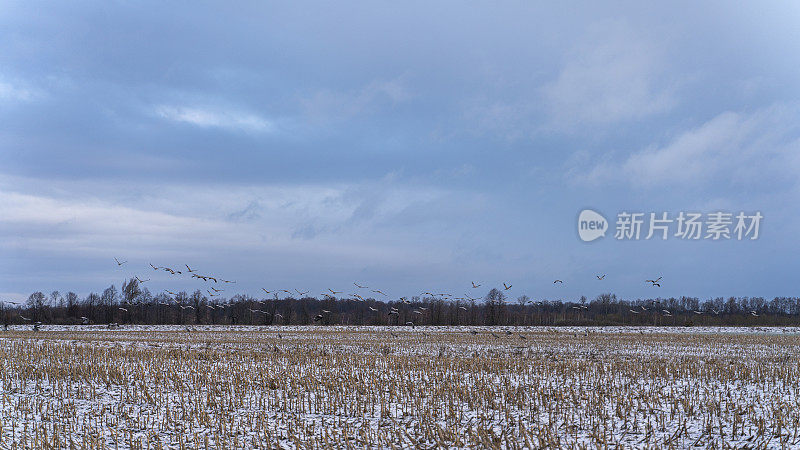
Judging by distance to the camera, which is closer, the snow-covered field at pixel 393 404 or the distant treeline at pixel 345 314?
the snow-covered field at pixel 393 404

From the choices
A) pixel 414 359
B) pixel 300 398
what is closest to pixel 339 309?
pixel 414 359

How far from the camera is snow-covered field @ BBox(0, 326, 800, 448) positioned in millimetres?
11641

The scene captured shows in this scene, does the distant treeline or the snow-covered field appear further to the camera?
the distant treeline

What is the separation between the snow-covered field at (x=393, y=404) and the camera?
11.6m

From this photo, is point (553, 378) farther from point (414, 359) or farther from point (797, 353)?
point (797, 353)

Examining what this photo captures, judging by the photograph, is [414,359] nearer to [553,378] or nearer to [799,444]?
[553,378]

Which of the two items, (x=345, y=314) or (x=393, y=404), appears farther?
(x=345, y=314)

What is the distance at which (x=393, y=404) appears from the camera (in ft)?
48.8

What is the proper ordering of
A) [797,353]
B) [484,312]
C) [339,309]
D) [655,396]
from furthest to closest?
1. [339,309]
2. [484,312]
3. [797,353]
4. [655,396]

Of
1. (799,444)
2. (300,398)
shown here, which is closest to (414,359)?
(300,398)

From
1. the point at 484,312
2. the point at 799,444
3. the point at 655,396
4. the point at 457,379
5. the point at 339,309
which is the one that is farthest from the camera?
the point at 339,309

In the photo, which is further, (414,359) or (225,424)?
(414,359)

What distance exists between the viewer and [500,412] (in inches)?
537

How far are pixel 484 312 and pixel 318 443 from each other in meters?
116
